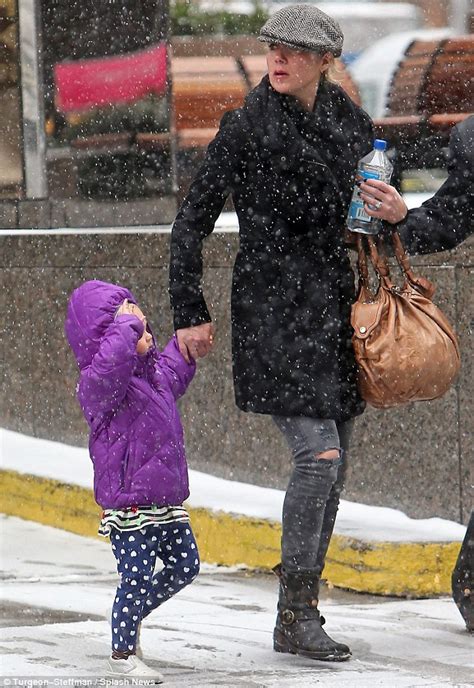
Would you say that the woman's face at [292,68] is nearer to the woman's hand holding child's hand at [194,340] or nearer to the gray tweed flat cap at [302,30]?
the gray tweed flat cap at [302,30]

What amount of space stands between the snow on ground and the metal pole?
156 cm

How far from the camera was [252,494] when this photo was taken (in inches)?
295

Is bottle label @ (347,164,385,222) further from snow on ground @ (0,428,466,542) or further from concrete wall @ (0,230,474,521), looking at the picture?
snow on ground @ (0,428,466,542)

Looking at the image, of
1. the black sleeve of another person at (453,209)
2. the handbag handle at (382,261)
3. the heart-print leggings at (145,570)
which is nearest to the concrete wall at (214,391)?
the black sleeve of another person at (453,209)

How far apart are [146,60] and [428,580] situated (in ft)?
14.5

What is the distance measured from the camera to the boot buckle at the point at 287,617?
498 cm

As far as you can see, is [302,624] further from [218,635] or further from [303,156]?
[303,156]

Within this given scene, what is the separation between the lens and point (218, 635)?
5.35 meters

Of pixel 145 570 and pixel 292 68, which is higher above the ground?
pixel 292 68

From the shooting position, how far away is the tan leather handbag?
16.1 feet

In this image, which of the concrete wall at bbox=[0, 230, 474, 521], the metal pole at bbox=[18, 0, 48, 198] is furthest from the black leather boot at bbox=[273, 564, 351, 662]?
the metal pole at bbox=[18, 0, 48, 198]

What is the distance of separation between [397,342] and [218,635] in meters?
1.14

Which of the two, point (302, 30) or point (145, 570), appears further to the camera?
point (302, 30)

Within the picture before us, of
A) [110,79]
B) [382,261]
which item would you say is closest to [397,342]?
[382,261]
